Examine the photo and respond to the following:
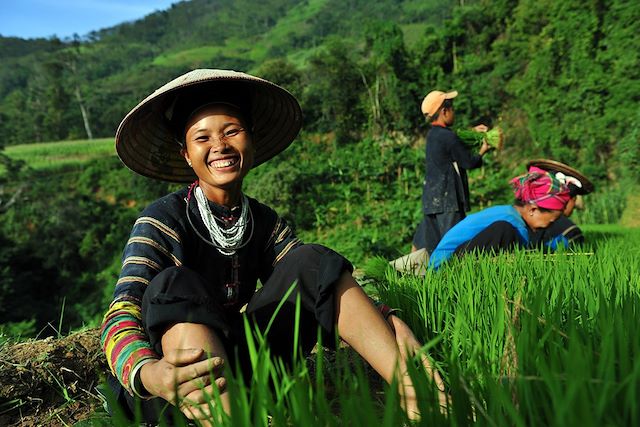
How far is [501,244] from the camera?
2650mm

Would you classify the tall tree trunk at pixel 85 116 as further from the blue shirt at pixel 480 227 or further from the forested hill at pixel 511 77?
the blue shirt at pixel 480 227

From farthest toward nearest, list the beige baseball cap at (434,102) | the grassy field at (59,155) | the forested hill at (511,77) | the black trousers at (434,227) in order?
the grassy field at (59,155) → the forested hill at (511,77) → the black trousers at (434,227) → the beige baseball cap at (434,102)

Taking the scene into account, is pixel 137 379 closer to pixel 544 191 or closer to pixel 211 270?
pixel 211 270

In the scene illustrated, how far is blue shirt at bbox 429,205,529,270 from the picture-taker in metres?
2.74

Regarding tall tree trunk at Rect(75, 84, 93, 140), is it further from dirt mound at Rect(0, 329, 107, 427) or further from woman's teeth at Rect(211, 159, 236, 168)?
woman's teeth at Rect(211, 159, 236, 168)

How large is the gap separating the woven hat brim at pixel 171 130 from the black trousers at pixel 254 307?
625 millimetres

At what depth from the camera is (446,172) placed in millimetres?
3955

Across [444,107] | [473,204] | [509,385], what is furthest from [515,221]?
[473,204]

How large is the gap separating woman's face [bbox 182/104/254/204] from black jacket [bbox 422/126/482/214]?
2688mm

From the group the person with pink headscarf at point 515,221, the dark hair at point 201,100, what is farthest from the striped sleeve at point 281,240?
the person with pink headscarf at point 515,221

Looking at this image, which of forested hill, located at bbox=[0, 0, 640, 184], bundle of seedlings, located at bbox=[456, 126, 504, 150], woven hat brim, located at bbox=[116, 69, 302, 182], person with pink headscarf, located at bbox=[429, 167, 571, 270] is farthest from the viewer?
forested hill, located at bbox=[0, 0, 640, 184]

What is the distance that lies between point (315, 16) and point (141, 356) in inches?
4430

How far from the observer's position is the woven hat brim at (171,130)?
1.48 m

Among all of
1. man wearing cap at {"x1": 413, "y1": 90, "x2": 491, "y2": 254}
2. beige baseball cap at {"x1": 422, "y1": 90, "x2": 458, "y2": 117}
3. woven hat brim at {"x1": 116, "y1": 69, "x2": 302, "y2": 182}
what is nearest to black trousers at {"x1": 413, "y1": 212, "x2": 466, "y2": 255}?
man wearing cap at {"x1": 413, "y1": 90, "x2": 491, "y2": 254}
